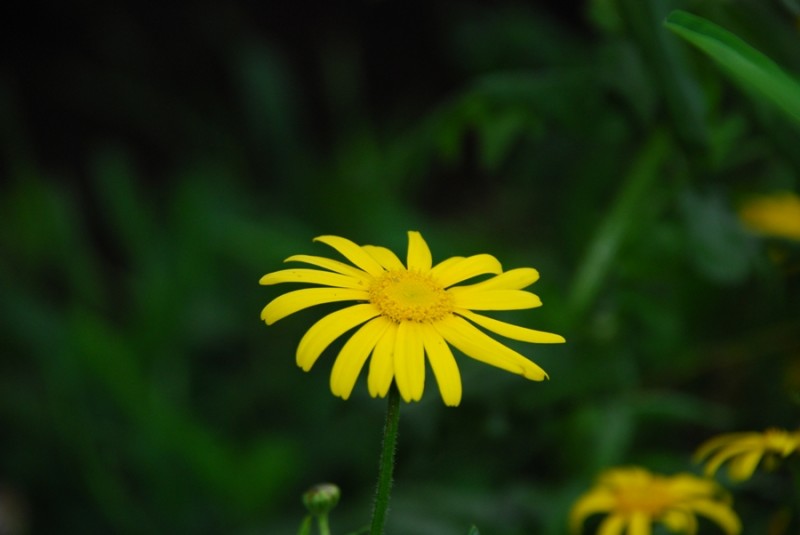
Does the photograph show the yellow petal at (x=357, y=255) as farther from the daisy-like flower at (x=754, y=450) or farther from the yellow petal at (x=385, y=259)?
the daisy-like flower at (x=754, y=450)

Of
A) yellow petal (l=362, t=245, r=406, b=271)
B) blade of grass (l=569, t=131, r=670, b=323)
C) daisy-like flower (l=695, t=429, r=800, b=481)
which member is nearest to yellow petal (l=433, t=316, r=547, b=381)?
yellow petal (l=362, t=245, r=406, b=271)

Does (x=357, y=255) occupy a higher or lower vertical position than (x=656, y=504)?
higher

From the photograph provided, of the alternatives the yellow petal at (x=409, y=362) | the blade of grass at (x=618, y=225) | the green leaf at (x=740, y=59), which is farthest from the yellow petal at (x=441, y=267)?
the blade of grass at (x=618, y=225)

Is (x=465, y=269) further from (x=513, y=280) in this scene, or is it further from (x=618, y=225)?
(x=618, y=225)

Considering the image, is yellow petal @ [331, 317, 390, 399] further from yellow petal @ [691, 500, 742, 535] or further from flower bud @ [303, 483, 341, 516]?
yellow petal @ [691, 500, 742, 535]

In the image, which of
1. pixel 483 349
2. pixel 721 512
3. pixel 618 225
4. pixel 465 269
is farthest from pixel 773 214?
pixel 483 349

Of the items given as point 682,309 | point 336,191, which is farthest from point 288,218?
point 682,309
